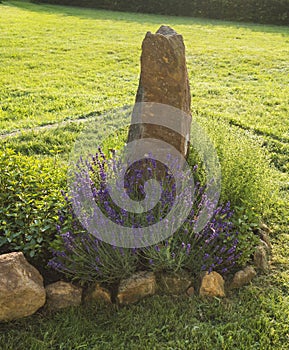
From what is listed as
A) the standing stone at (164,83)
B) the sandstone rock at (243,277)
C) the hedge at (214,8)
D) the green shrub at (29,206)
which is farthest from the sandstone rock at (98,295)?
the hedge at (214,8)

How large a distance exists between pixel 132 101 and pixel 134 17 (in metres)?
10.8

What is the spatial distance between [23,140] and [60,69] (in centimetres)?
401

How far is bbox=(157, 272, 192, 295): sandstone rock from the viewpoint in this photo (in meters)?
2.99

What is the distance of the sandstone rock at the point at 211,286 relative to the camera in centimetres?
297

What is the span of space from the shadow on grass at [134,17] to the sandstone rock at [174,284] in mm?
12576

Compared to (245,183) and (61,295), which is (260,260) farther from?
(61,295)

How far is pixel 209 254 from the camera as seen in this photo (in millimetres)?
3129

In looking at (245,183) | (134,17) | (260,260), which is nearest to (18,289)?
(260,260)

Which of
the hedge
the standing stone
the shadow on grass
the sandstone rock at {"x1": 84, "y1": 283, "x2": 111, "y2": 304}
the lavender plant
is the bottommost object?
the sandstone rock at {"x1": 84, "y1": 283, "x2": 111, "y2": 304}

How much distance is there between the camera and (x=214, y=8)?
17.2 metres

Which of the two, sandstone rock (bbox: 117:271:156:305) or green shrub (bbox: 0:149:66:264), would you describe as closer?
sandstone rock (bbox: 117:271:156:305)

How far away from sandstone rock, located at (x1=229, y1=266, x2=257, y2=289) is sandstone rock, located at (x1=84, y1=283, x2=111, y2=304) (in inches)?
35.3

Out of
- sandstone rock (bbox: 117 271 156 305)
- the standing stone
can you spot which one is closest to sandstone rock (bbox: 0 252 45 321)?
sandstone rock (bbox: 117 271 156 305)

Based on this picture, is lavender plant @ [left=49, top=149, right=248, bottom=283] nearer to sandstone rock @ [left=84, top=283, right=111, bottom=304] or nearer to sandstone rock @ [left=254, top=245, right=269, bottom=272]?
sandstone rock @ [left=84, top=283, right=111, bottom=304]
